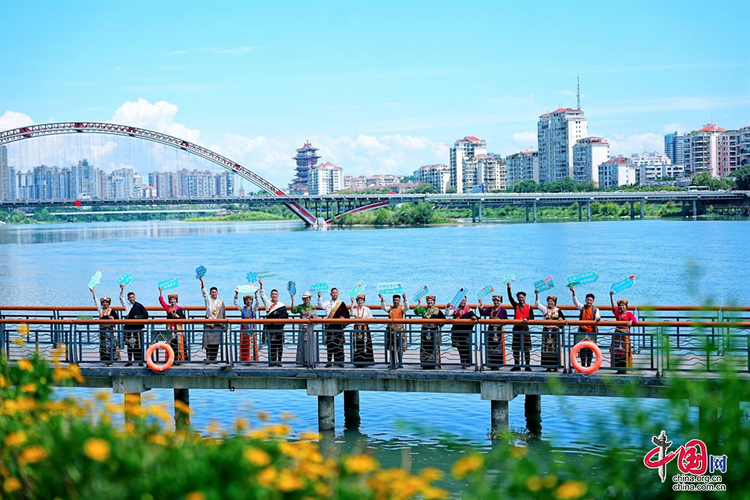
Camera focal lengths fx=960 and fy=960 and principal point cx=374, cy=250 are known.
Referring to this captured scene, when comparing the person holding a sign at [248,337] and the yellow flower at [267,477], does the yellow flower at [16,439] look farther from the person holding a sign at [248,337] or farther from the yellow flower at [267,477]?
the person holding a sign at [248,337]

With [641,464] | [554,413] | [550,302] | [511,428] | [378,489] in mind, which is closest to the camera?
[378,489]

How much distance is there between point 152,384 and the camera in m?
13.8

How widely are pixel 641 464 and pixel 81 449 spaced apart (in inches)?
134

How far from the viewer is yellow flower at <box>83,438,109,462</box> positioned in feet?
15.9

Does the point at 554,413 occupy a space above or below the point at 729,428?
below

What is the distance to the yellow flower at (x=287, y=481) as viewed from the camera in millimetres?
4844

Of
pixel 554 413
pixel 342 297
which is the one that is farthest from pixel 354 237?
pixel 554 413

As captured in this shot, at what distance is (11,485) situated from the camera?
5.40 meters

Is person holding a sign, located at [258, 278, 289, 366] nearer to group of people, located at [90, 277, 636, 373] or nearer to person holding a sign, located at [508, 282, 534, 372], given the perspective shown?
group of people, located at [90, 277, 636, 373]

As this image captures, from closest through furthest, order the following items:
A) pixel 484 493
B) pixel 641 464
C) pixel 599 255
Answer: pixel 484 493, pixel 641 464, pixel 599 255

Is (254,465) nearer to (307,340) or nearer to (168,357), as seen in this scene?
(307,340)

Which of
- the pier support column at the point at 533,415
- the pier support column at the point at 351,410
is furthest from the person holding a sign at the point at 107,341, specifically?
the pier support column at the point at 533,415

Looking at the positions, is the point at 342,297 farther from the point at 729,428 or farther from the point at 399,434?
the point at 729,428

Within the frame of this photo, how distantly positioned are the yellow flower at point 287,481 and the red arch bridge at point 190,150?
9220 cm
